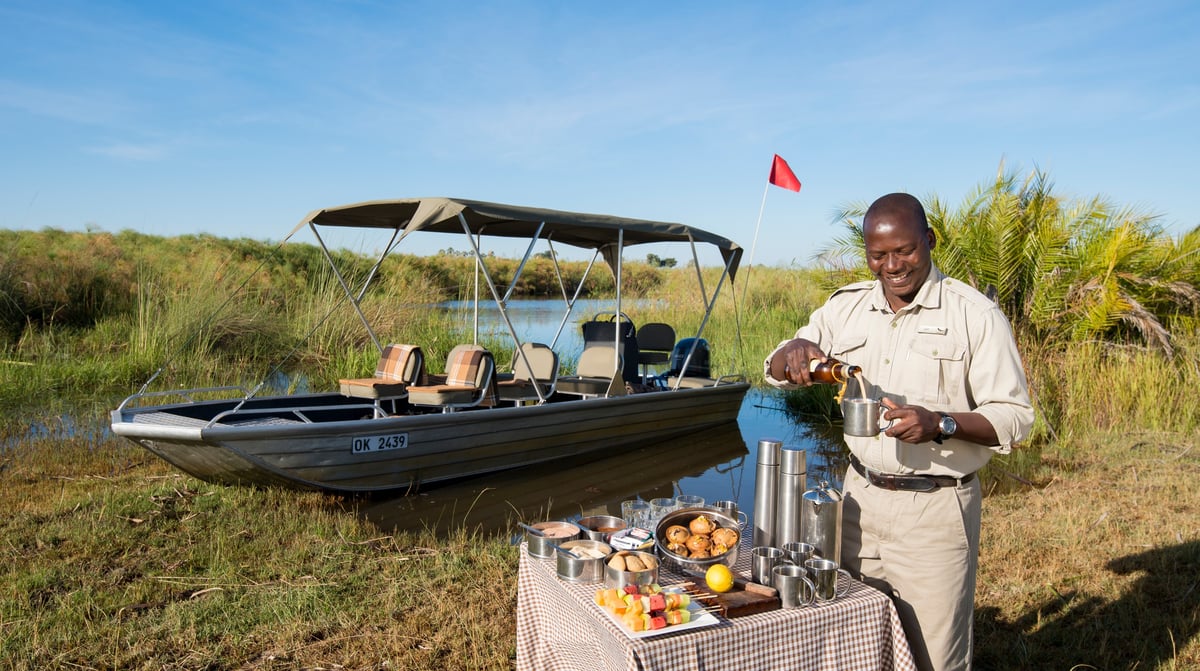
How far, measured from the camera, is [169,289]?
15.9 m

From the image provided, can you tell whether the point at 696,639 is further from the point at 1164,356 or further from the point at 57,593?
the point at 1164,356

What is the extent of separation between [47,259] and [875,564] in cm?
1941

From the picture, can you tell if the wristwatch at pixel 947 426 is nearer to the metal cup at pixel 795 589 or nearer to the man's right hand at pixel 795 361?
the man's right hand at pixel 795 361

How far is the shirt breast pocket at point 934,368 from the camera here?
2.47m

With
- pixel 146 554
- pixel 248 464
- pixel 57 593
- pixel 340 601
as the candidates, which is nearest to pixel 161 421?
pixel 248 464

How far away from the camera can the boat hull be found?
22.0 feet

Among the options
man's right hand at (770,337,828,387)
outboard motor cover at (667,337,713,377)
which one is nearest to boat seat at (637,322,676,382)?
outboard motor cover at (667,337,713,377)

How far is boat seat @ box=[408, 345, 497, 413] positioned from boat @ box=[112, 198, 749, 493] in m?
0.01

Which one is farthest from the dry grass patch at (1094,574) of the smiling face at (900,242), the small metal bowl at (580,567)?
the small metal bowl at (580,567)

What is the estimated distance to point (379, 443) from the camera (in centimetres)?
747

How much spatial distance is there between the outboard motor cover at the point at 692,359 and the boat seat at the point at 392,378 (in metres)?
4.14

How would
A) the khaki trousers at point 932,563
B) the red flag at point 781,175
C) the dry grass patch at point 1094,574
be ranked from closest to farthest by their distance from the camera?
1. the khaki trousers at point 932,563
2. the dry grass patch at point 1094,574
3. the red flag at point 781,175

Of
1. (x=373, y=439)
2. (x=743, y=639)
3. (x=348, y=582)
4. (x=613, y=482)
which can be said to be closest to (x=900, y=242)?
(x=743, y=639)

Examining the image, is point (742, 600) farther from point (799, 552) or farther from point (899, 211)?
point (899, 211)
